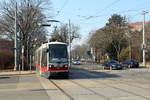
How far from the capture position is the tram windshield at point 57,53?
1139 inches

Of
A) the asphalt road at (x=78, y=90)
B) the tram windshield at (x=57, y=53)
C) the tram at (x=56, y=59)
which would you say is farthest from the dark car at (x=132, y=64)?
the tram windshield at (x=57, y=53)

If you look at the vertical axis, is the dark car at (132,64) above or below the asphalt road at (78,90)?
above

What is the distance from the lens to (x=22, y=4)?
54.4 m

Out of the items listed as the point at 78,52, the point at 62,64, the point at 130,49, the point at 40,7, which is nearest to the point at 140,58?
the point at 130,49

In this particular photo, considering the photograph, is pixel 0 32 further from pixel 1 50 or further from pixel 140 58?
pixel 140 58

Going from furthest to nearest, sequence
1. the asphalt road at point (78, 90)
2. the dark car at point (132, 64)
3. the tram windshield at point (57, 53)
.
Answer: the dark car at point (132, 64), the tram windshield at point (57, 53), the asphalt road at point (78, 90)

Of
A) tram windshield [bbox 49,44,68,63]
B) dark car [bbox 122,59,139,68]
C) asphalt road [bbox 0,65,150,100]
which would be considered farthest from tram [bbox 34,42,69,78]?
dark car [bbox 122,59,139,68]

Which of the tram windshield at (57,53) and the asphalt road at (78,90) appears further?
the tram windshield at (57,53)

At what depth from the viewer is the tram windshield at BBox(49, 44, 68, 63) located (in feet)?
94.9

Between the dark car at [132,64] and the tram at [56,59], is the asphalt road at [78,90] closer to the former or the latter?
the tram at [56,59]

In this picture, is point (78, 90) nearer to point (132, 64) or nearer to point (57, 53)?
point (57, 53)

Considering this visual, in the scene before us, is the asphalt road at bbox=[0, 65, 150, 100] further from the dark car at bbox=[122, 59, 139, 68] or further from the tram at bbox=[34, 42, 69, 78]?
the dark car at bbox=[122, 59, 139, 68]

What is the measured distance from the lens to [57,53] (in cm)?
2914

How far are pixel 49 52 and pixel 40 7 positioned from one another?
91.4 ft
